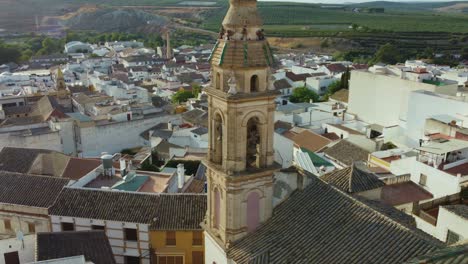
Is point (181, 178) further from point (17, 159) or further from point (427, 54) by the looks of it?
point (427, 54)

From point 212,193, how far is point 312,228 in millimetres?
4149

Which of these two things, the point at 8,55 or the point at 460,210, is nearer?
the point at 460,210

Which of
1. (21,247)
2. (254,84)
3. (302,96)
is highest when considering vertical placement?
(254,84)

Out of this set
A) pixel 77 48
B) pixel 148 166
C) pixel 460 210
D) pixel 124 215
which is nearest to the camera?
pixel 460 210

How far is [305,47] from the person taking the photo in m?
140

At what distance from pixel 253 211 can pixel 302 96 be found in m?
48.7

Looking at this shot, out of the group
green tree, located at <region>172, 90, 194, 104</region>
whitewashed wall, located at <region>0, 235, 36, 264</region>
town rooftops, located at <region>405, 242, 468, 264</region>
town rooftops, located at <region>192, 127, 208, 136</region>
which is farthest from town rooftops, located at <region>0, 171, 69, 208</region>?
green tree, located at <region>172, 90, 194, 104</region>

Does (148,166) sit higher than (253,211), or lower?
lower

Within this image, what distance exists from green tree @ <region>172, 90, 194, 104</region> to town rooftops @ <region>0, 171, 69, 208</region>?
34.0m

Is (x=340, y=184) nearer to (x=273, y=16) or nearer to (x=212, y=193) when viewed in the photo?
(x=212, y=193)

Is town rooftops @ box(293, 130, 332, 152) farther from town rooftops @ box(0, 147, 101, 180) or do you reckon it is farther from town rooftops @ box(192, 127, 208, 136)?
town rooftops @ box(0, 147, 101, 180)

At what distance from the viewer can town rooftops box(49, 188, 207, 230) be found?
23766mm

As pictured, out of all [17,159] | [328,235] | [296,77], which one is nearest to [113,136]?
[17,159]

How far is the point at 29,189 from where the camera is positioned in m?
27.2
